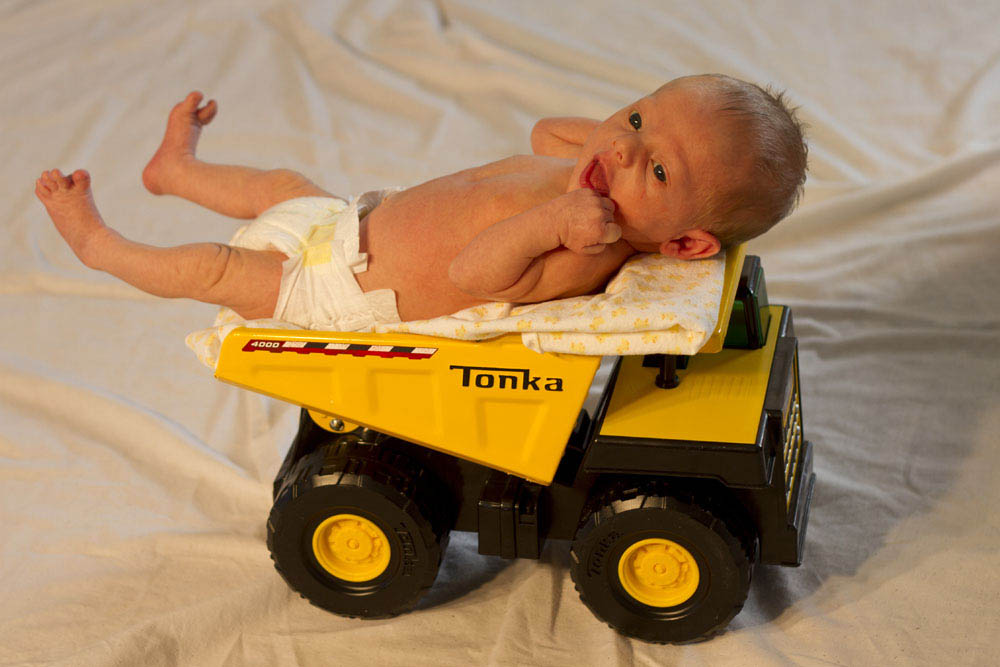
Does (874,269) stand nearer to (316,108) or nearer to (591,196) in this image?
(591,196)

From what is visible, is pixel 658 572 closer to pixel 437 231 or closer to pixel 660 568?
pixel 660 568

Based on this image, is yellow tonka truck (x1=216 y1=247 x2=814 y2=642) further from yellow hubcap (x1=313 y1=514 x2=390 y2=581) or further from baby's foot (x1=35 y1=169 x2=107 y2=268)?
baby's foot (x1=35 y1=169 x2=107 y2=268)

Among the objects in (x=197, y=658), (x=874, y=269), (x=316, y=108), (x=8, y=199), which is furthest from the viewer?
(x=316, y=108)

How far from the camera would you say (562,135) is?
1863 mm

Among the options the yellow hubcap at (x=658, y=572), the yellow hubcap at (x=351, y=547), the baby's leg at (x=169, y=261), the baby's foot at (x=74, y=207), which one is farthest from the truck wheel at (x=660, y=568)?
the baby's foot at (x=74, y=207)

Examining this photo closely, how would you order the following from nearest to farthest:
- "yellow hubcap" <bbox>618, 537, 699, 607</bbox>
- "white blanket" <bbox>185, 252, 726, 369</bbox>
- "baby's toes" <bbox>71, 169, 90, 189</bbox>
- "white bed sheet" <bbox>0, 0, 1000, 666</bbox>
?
"white blanket" <bbox>185, 252, 726, 369</bbox>
"yellow hubcap" <bbox>618, 537, 699, 607</bbox>
"white bed sheet" <bbox>0, 0, 1000, 666</bbox>
"baby's toes" <bbox>71, 169, 90, 189</bbox>

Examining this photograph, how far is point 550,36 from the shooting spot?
309cm

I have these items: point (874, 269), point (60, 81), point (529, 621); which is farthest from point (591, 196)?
point (60, 81)

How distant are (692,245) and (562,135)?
39 cm

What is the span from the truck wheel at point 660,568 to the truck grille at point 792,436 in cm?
13

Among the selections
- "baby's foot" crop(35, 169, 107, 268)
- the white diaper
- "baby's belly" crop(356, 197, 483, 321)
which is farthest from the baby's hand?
"baby's foot" crop(35, 169, 107, 268)

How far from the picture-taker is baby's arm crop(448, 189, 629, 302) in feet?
4.77

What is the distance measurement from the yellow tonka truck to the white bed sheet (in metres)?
0.09

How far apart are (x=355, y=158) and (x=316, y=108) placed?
242 mm
